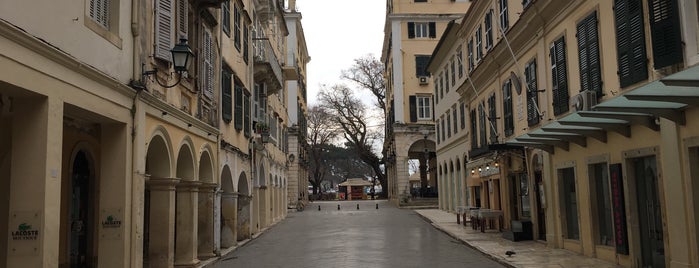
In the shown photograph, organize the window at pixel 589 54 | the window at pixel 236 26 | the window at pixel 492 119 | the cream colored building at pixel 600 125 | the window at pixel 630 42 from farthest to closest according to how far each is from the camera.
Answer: the window at pixel 492 119 < the window at pixel 236 26 < the window at pixel 589 54 < the window at pixel 630 42 < the cream colored building at pixel 600 125

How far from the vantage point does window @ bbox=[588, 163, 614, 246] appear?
45.4ft

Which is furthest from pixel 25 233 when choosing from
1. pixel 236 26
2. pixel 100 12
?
pixel 236 26

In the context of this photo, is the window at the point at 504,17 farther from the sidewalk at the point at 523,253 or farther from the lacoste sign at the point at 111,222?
the lacoste sign at the point at 111,222

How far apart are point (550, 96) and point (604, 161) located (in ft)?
10.9

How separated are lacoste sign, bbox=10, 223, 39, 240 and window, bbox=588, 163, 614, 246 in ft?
37.6

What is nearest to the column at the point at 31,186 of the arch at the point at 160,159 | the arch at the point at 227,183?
the arch at the point at 160,159

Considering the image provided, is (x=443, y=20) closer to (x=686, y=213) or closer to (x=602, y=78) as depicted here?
(x=602, y=78)

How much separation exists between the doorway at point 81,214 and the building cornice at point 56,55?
3.27m

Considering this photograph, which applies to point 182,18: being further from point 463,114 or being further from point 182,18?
point 463,114

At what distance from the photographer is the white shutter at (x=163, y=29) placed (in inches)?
456

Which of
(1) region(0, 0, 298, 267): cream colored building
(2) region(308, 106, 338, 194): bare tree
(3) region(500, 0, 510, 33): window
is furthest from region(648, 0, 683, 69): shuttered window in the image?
(2) region(308, 106, 338, 194): bare tree

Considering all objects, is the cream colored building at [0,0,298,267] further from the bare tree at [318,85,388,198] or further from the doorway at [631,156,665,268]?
the bare tree at [318,85,388,198]

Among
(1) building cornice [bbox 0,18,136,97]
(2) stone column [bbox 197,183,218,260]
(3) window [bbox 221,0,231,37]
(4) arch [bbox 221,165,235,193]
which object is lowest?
(2) stone column [bbox 197,183,218,260]

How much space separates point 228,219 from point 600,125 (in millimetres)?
11724
